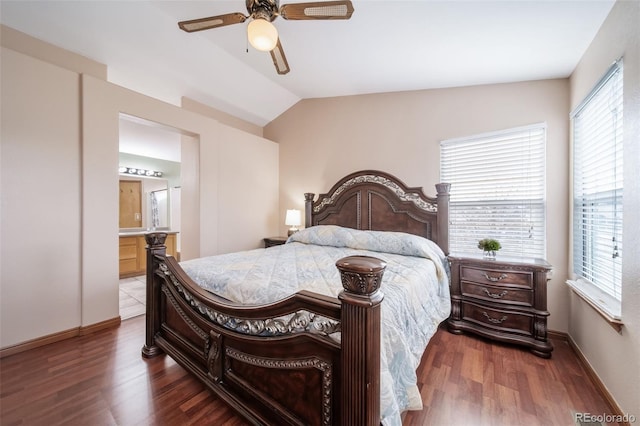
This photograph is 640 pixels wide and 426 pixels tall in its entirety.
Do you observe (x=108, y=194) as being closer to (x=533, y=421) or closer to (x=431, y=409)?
(x=431, y=409)

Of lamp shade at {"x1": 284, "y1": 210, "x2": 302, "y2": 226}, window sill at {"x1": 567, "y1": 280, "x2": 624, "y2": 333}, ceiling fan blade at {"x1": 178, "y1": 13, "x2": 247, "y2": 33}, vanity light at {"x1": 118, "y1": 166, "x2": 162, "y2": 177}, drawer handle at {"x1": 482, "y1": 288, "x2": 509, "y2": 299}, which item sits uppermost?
ceiling fan blade at {"x1": 178, "y1": 13, "x2": 247, "y2": 33}

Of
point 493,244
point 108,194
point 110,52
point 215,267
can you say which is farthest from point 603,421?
point 110,52

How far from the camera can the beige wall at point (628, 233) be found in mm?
1331

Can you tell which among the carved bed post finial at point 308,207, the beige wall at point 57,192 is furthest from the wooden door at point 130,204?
the carved bed post finial at point 308,207

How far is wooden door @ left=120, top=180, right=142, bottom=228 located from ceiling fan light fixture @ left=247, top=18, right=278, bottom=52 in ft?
17.7

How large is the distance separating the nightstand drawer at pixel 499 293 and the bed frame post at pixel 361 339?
1.92 metres

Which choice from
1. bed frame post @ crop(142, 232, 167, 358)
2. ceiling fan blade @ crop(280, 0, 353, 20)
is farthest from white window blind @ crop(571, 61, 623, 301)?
bed frame post @ crop(142, 232, 167, 358)

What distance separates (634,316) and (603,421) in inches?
25.8

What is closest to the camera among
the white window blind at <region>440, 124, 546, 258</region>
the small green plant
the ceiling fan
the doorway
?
the ceiling fan

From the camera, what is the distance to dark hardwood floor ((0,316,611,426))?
4.80ft

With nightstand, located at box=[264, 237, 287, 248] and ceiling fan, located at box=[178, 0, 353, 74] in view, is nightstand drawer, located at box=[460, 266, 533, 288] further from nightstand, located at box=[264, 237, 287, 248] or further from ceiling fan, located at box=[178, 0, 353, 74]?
nightstand, located at box=[264, 237, 287, 248]

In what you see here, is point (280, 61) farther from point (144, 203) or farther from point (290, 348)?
point (144, 203)

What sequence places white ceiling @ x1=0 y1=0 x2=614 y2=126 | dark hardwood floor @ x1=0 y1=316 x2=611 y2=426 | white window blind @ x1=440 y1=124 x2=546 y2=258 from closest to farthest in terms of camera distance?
dark hardwood floor @ x1=0 y1=316 x2=611 y2=426
white ceiling @ x1=0 y1=0 x2=614 y2=126
white window blind @ x1=440 y1=124 x2=546 y2=258

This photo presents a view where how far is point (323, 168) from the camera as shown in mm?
3947
